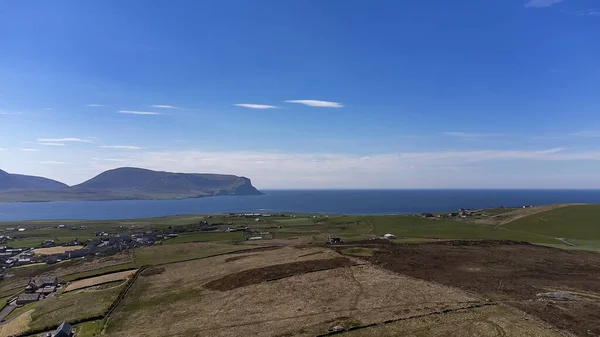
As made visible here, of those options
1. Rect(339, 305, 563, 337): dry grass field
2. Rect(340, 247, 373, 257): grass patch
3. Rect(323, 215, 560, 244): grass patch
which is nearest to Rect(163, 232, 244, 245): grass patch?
Rect(323, 215, 560, 244): grass patch

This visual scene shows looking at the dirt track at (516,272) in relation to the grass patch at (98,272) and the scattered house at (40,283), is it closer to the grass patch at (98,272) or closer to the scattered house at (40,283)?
the grass patch at (98,272)

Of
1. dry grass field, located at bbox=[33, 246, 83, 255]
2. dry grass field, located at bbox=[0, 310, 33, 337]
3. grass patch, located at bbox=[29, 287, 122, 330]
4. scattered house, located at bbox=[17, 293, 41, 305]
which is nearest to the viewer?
dry grass field, located at bbox=[0, 310, 33, 337]

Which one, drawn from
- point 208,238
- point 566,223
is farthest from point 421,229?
point 208,238

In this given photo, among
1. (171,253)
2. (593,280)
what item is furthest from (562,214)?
(171,253)

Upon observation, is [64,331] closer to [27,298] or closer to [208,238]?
[27,298]

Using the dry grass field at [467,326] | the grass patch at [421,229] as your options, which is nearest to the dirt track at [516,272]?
the dry grass field at [467,326]

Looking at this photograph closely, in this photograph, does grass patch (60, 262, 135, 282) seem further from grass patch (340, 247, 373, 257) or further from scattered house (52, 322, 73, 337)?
grass patch (340, 247, 373, 257)

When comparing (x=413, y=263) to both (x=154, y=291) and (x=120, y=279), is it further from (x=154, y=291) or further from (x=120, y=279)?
(x=120, y=279)
